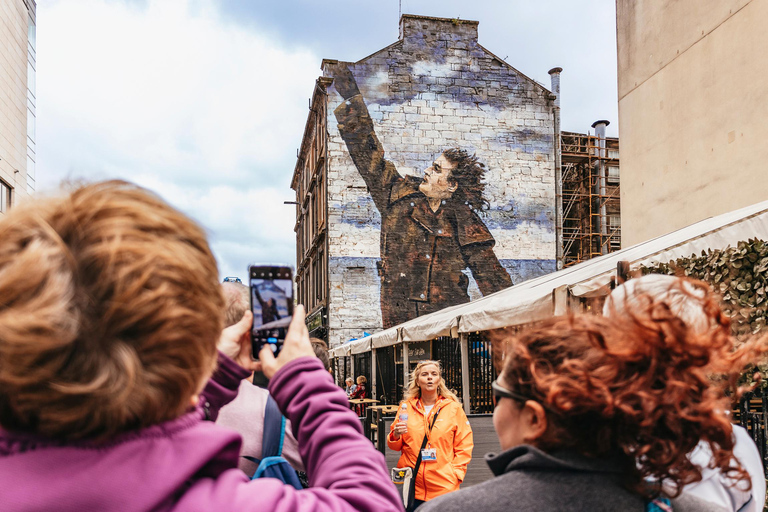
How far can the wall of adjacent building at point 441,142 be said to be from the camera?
24797mm

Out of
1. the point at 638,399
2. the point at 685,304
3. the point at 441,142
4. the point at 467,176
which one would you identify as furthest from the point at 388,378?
the point at 638,399

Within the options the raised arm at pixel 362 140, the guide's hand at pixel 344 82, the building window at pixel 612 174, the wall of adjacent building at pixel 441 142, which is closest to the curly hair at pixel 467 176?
the wall of adjacent building at pixel 441 142

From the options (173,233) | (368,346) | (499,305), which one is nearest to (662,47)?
(499,305)

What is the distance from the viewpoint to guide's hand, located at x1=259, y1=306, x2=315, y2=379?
1283 millimetres

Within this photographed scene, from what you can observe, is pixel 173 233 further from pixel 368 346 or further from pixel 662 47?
pixel 368 346

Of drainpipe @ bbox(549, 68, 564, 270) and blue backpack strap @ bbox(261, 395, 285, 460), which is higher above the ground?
drainpipe @ bbox(549, 68, 564, 270)

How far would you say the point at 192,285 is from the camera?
36.5 inches

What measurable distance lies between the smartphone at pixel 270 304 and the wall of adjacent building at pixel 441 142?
23.1m

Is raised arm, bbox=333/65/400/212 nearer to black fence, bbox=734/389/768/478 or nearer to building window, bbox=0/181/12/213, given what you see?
building window, bbox=0/181/12/213

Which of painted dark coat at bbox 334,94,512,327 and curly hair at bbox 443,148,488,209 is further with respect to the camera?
curly hair at bbox 443,148,488,209

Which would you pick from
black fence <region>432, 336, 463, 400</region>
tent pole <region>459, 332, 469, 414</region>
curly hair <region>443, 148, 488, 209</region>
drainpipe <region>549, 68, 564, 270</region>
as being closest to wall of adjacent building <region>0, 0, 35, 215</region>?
curly hair <region>443, 148, 488, 209</region>

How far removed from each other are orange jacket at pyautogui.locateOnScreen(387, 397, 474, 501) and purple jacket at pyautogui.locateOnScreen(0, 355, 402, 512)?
4.07 meters

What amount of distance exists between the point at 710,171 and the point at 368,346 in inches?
355

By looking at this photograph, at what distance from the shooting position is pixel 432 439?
16.8 ft
